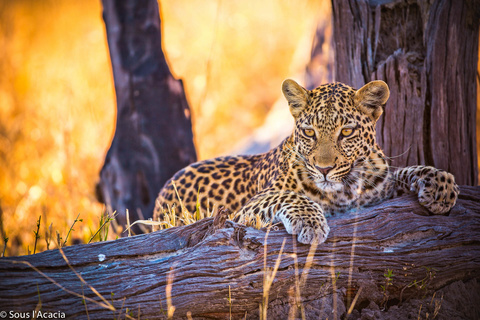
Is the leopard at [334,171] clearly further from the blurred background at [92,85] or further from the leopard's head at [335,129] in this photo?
the blurred background at [92,85]

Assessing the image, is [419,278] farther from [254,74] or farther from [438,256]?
[254,74]

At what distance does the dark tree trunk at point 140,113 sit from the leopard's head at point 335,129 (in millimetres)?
4563

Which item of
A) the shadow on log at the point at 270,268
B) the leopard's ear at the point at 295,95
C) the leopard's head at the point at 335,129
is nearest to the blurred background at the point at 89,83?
the shadow on log at the point at 270,268

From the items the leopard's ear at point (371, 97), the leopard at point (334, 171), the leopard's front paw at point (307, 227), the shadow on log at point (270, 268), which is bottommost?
the shadow on log at point (270, 268)

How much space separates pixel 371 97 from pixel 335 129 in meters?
0.61

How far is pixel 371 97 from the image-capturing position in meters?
5.72

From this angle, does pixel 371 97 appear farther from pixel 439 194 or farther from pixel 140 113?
pixel 140 113

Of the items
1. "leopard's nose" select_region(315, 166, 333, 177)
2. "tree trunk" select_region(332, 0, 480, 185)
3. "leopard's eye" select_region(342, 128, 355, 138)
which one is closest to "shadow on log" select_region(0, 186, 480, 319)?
"leopard's nose" select_region(315, 166, 333, 177)

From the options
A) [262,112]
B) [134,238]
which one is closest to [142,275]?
[134,238]

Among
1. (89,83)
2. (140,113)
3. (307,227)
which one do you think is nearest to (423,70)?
(307,227)

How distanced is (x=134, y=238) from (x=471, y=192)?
3.96 m

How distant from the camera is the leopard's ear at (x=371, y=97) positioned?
5.60 meters

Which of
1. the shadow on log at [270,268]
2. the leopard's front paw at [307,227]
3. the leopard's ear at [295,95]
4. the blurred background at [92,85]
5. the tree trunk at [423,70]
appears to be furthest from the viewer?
the blurred background at [92,85]

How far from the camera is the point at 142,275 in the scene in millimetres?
4590
